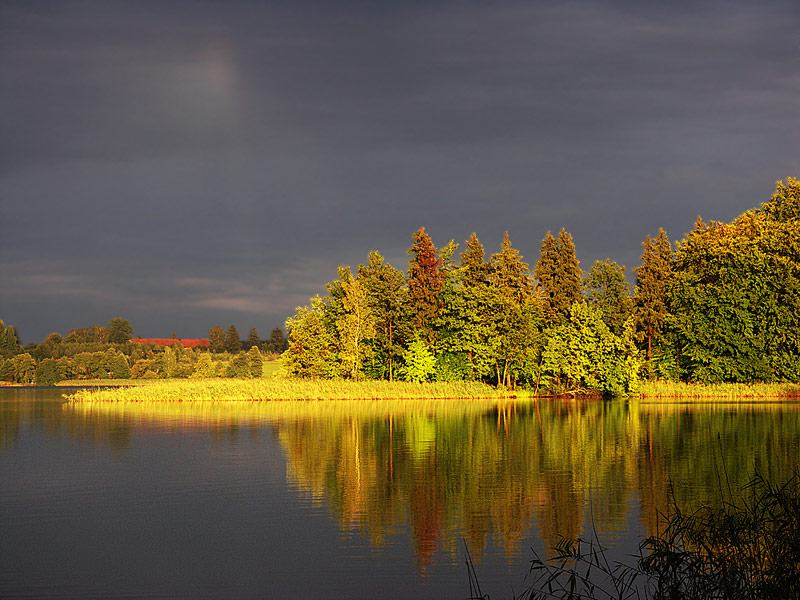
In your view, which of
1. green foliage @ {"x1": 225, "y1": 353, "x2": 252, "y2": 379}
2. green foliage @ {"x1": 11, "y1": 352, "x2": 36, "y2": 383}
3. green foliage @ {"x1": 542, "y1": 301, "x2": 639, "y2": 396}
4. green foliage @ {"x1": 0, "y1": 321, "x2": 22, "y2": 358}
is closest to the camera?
green foliage @ {"x1": 542, "y1": 301, "x2": 639, "y2": 396}

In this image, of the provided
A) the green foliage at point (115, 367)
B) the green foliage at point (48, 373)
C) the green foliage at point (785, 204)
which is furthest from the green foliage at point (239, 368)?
the green foliage at point (785, 204)

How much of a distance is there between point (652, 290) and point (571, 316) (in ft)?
34.3

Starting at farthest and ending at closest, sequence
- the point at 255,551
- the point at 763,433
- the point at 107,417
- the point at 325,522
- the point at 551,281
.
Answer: the point at 551,281
the point at 107,417
the point at 763,433
the point at 325,522
the point at 255,551

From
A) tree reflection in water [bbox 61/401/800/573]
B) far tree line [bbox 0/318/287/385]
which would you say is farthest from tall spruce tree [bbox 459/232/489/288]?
far tree line [bbox 0/318/287/385]

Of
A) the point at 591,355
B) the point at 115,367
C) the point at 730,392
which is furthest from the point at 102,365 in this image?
the point at 730,392

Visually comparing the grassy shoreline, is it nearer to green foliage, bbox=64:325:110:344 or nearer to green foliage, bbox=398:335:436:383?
green foliage, bbox=398:335:436:383

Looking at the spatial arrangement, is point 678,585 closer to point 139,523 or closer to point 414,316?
point 139,523

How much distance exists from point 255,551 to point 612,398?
193ft

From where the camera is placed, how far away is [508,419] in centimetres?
4444

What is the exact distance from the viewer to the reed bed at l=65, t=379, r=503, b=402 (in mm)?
64500

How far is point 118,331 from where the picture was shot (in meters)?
196

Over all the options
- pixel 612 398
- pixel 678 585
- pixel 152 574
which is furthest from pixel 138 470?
pixel 612 398

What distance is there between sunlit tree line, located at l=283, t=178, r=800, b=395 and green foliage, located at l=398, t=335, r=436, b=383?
0.11 meters

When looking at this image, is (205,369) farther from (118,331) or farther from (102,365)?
(118,331)
